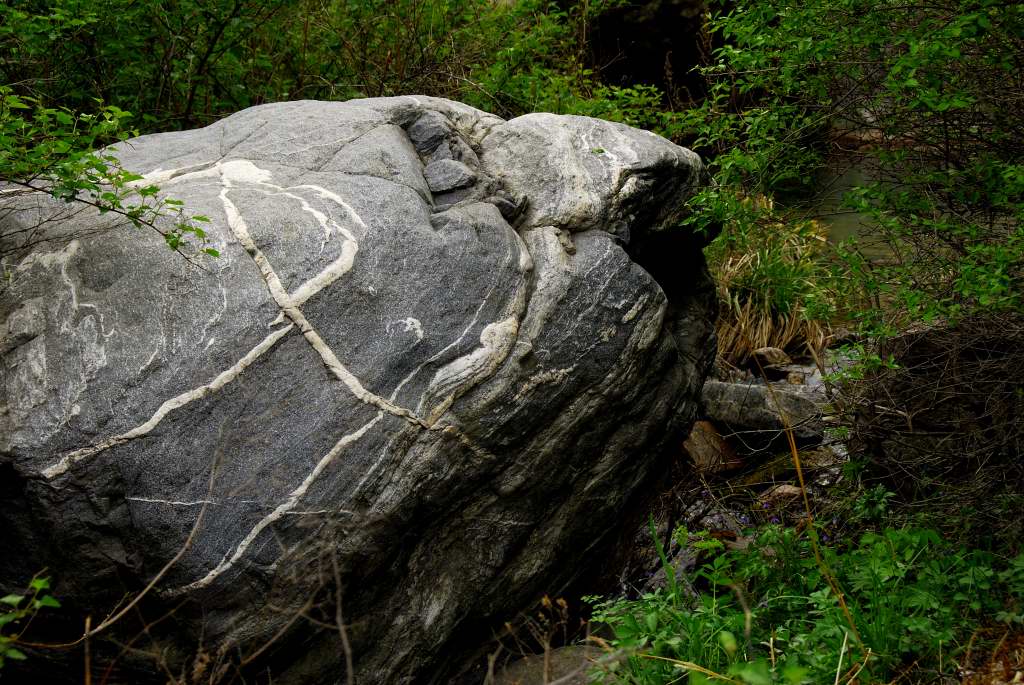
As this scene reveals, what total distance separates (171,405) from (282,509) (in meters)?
0.50

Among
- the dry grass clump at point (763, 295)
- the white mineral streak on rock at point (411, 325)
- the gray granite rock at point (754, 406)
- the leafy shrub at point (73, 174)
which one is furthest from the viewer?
the dry grass clump at point (763, 295)

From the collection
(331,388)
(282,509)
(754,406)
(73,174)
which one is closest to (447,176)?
(331,388)

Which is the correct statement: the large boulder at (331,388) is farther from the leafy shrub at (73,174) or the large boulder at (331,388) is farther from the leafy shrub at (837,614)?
the leafy shrub at (837,614)

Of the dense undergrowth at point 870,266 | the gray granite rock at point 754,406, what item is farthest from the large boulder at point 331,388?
the gray granite rock at point 754,406

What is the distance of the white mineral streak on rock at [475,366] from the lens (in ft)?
11.1

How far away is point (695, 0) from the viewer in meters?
9.43

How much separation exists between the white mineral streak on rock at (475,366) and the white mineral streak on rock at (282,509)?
0.23 metres

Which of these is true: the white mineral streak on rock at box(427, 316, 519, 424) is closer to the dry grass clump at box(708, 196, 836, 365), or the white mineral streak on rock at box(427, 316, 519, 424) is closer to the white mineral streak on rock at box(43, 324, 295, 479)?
the white mineral streak on rock at box(43, 324, 295, 479)

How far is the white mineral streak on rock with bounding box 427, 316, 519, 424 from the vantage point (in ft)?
11.1

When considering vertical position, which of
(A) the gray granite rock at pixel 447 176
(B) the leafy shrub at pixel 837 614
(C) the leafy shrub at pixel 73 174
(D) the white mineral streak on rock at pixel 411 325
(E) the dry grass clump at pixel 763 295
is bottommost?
(E) the dry grass clump at pixel 763 295

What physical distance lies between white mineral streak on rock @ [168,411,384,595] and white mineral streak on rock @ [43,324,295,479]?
0.41 metres

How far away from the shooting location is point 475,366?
3447 millimetres

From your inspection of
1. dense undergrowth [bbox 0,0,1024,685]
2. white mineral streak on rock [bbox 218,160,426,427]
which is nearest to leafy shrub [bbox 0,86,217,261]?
dense undergrowth [bbox 0,0,1024,685]

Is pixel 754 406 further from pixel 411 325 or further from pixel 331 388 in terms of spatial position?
pixel 331 388
